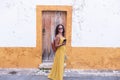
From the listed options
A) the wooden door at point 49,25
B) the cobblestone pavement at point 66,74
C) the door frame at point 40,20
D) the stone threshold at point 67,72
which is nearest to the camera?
the cobblestone pavement at point 66,74

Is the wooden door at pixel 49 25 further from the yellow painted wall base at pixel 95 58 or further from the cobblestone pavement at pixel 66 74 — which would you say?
the yellow painted wall base at pixel 95 58

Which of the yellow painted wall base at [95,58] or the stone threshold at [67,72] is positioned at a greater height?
the yellow painted wall base at [95,58]

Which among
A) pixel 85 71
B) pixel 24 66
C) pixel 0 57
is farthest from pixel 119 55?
pixel 0 57

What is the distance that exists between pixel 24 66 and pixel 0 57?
908 mm

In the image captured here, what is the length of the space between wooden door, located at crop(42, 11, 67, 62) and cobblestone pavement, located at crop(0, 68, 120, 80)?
804 millimetres

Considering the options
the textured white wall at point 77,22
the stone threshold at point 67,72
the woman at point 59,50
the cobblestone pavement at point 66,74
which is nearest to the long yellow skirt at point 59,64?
the woman at point 59,50

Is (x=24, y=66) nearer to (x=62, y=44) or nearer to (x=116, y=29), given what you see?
(x=62, y=44)

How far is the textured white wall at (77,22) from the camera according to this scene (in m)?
11.4

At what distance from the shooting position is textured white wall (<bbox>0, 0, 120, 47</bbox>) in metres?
11.4

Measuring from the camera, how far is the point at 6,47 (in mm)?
11594

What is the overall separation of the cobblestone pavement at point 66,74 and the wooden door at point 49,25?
2.64 ft

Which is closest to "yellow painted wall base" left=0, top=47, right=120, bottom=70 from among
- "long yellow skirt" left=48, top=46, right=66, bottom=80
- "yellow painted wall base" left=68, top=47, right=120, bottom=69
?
"yellow painted wall base" left=68, top=47, right=120, bottom=69

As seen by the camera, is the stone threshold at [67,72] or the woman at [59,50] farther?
the stone threshold at [67,72]

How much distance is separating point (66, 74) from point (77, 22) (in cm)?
187
